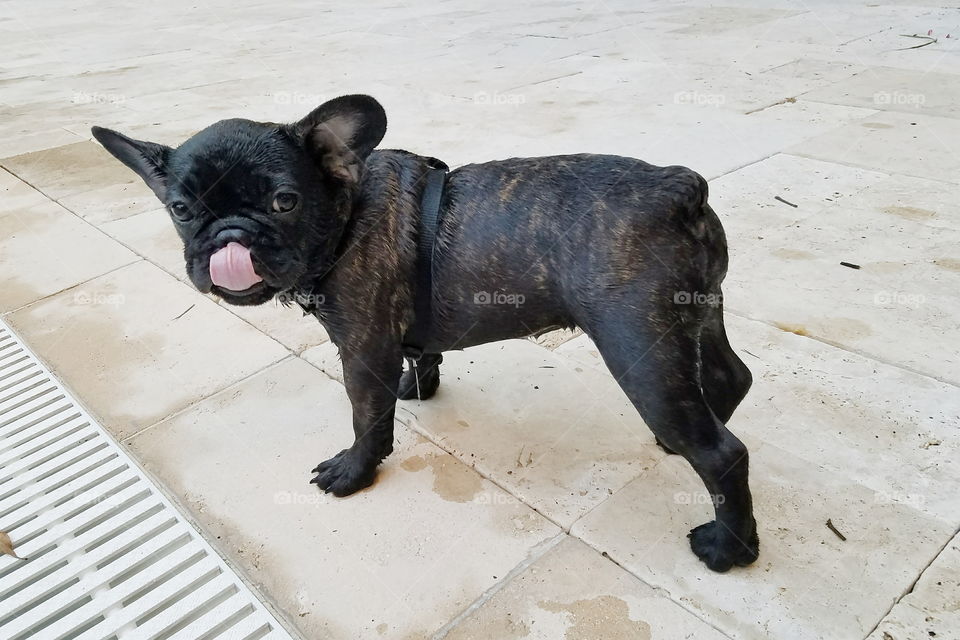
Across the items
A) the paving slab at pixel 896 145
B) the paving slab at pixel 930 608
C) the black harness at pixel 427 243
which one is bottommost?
the paving slab at pixel 930 608

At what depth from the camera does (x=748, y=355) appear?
12.6ft

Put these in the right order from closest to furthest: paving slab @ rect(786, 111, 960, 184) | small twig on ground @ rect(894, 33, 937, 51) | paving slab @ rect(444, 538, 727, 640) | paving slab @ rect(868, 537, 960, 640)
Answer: paving slab @ rect(868, 537, 960, 640) < paving slab @ rect(444, 538, 727, 640) < paving slab @ rect(786, 111, 960, 184) < small twig on ground @ rect(894, 33, 937, 51)

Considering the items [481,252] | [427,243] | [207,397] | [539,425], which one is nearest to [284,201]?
[427,243]

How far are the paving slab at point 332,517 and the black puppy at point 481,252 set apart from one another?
0.54m

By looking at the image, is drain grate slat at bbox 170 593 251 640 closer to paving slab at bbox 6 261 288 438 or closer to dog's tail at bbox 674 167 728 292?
paving slab at bbox 6 261 288 438

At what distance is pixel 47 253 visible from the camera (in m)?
5.66

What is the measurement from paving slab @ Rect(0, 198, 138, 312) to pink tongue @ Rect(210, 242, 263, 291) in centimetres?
337

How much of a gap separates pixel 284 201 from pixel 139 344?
2441 millimetres

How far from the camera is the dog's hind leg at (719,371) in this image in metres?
2.73

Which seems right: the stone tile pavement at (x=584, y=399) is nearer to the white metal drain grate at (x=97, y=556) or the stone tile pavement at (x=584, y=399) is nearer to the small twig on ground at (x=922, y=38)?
the white metal drain grate at (x=97, y=556)

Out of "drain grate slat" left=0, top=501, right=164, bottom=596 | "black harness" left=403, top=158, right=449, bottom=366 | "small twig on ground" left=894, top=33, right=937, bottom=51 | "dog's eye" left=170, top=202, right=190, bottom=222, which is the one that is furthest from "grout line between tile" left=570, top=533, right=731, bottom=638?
"small twig on ground" left=894, top=33, right=937, bottom=51

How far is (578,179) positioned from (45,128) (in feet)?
28.8

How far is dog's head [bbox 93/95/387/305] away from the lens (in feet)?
7.86

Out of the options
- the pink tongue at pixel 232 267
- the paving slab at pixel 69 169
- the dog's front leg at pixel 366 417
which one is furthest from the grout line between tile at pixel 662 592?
the paving slab at pixel 69 169
